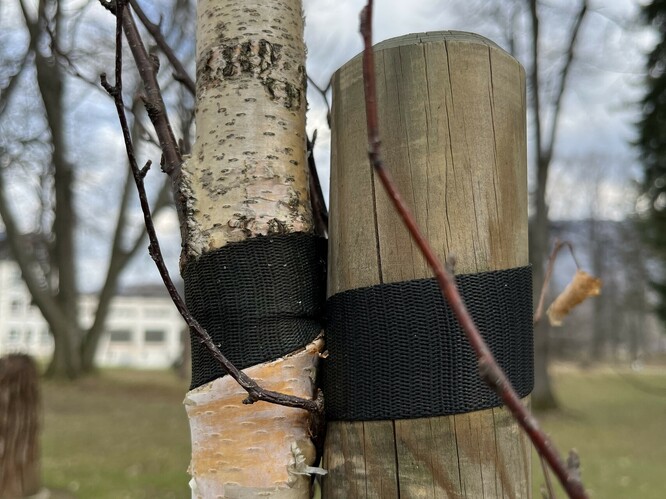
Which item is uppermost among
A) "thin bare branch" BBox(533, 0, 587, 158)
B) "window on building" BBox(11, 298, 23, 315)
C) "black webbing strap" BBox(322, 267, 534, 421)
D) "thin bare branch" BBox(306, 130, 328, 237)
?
"thin bare branch" BBox(533, 0, 587, 158)

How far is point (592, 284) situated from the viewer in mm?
1578

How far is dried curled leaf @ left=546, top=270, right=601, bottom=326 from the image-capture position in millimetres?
1574

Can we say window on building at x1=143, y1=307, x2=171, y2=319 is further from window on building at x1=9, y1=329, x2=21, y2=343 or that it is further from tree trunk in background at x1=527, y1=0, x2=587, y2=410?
tree trunk in background at x1=527, y1=0, x2=587, y2=410

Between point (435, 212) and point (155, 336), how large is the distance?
Answer: 62607 mm

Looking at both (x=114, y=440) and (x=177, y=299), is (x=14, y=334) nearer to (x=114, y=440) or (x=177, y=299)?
(x=114, y=440)

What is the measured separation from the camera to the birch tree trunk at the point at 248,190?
3.40 feet

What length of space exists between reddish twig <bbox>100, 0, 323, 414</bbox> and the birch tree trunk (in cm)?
7

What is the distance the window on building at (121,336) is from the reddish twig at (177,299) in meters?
62.3

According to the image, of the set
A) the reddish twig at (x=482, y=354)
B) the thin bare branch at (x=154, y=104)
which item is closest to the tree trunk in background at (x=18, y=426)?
the thin bare branch at (x=154, y=104)

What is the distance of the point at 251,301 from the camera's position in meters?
1.08

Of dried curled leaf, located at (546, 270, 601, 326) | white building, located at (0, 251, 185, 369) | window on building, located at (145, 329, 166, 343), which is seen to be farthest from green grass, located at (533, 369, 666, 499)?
window on building, located at (145, 329, 166, 343)

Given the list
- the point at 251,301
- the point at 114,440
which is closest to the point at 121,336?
the point at 114,440

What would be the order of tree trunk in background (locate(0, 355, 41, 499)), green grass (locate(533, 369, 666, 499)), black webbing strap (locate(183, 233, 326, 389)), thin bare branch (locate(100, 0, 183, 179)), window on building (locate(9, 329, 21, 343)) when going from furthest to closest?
window on building (locate(9, 329, 21, 343))
green grass (locate(533, 369, 666, 499))
tree trunk in background (locate(0, 355, 41, 499))
thin bare branch (locate(100, 0, 183, 179))
black webbing strap (locate(183, 233, 326, 389))

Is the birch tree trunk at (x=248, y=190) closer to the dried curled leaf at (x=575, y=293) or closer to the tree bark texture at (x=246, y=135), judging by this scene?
the tree bark texture at (x=246, y=135)
